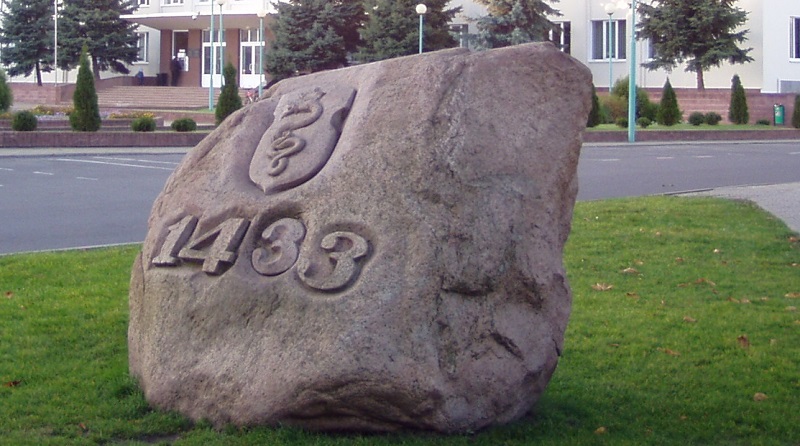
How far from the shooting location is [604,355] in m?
6.60

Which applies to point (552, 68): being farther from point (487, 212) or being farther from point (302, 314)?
point (302, 314)

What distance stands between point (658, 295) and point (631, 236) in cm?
268

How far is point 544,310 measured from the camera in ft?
16.3

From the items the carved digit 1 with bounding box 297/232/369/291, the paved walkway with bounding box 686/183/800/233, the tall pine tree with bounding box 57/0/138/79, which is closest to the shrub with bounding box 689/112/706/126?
the paved walkway with bounding box 686/183/800/233

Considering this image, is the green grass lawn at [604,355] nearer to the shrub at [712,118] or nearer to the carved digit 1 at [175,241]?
the carved digit 1 at [175,241]

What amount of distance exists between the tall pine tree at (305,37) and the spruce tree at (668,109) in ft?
50.3

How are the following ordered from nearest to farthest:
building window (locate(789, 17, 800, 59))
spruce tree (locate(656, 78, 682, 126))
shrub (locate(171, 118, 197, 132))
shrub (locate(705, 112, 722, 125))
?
shrub (locate(171, 118, 197, 132)), spruce tree (locate(656, 78, 682, 126)), shrub (locate(705, 112, 722, 125)), building window (locate(789, 17, 800, 59))

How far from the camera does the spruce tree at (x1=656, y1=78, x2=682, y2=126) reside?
3981cm

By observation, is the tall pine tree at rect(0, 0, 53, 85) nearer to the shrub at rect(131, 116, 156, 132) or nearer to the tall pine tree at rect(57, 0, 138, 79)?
the tall pine tree at rect(57, 0, 138, 79)

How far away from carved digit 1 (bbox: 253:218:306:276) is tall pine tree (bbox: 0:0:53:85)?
177ft

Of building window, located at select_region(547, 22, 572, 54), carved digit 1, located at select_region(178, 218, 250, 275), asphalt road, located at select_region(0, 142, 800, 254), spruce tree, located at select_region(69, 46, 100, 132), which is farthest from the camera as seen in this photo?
building window, located at select_region(547, 22, 572, 54)

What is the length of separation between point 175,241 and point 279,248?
0.60m

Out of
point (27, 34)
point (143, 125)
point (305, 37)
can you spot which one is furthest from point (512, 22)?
point (27, 34)

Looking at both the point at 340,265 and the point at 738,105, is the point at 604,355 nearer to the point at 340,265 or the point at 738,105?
the point at 340,265
